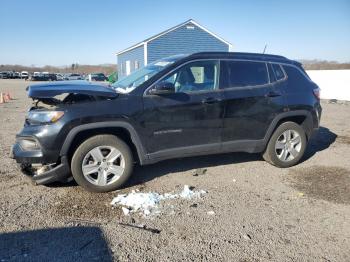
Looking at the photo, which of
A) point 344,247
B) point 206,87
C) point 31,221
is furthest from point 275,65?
point 31,221

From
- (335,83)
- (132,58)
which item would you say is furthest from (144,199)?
(132,58)

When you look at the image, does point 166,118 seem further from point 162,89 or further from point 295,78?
point 295,78

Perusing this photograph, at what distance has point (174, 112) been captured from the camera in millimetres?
4973

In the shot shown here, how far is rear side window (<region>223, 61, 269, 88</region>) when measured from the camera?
546 centimetres

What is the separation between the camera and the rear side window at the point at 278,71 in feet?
19.6

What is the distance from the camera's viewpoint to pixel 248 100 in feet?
18.1

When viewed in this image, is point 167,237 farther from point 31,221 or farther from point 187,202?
point 31,221

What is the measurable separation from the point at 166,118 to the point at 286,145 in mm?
2449

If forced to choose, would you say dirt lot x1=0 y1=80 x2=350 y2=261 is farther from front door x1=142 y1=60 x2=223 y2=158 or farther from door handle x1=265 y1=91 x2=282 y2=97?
door handle x1=265 y1=91 x2=282 y2=97

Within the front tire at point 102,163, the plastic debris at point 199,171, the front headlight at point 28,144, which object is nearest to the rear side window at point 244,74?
the plastic debris at point 199,171

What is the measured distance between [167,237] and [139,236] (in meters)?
0.29

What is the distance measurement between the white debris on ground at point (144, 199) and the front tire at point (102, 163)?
0.95ft

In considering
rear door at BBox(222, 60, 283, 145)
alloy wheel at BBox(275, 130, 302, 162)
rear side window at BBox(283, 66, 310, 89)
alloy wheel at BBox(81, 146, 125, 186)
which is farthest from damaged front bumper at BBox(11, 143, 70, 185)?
rear side window at BBox(283, 66, 310, 89)

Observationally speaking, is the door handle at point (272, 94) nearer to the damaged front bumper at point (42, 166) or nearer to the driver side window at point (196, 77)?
the driver side window at point (196, 77)
